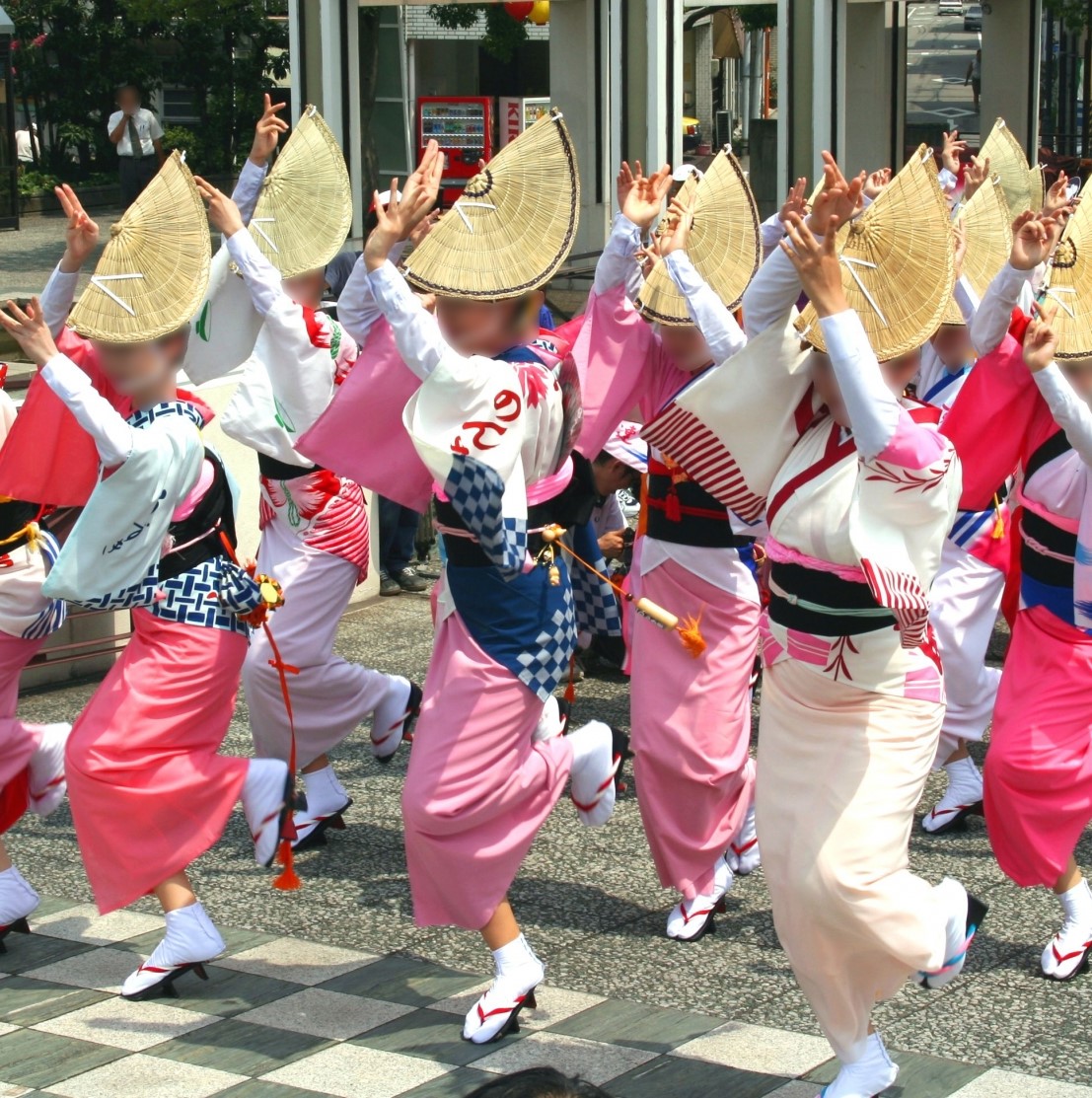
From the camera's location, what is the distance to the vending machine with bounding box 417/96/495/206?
16.6m

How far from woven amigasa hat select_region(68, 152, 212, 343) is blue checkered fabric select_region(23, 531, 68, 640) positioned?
0.72 m

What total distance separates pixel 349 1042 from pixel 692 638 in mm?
1318

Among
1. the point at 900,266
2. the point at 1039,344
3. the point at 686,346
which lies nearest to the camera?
the point at 900,266

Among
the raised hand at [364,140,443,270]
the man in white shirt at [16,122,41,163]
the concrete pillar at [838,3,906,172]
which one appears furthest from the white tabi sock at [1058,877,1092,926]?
the man in white shirt at [16,122,41,163]

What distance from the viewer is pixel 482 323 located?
3830mm

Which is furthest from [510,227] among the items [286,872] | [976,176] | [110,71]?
[110,71]

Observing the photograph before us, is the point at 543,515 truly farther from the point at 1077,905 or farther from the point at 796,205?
the point at 1077,905

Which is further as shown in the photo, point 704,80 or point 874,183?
point 704,80

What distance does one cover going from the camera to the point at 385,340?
3832mm

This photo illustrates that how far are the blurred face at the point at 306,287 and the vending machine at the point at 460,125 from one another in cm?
1194

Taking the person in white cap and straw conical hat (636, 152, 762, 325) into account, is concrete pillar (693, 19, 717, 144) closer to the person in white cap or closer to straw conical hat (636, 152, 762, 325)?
the person in white cap

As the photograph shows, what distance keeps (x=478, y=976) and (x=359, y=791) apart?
4.93ft

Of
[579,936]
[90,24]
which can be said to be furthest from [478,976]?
[90,24]

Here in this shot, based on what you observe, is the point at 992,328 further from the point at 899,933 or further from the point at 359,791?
the point at 359,791
